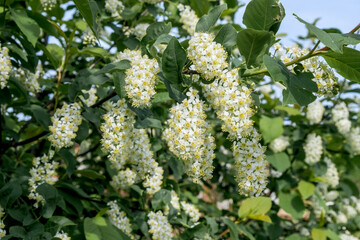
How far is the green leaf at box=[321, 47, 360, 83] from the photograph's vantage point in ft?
4.49

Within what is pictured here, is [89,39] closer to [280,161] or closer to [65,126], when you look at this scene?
[65,126]

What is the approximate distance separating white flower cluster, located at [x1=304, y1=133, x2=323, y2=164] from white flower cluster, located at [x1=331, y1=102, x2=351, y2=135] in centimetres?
39

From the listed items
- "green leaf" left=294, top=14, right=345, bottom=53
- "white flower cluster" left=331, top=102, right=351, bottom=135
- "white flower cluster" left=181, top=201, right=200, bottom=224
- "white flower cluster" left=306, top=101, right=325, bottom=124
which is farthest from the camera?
"white flower cluster" left=331, top=102, right=351, bottom=135

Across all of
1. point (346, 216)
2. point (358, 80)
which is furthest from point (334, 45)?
point (346, 216)

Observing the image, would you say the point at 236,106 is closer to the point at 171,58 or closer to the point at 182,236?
the point at 171,58

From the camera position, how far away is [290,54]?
5.09 ft

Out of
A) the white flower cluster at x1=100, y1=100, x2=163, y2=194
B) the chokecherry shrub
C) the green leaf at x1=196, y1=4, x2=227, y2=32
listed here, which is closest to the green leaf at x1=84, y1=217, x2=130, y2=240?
the chokecherry shrub

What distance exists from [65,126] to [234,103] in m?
0.83

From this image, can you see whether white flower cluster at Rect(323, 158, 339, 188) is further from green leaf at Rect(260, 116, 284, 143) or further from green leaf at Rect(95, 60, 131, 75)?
green leaf at Rect(95, 60, 131, 75)

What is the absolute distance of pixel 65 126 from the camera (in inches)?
71.1

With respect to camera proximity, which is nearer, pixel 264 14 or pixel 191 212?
pixel 264 14

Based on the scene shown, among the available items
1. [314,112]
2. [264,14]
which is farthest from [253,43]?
[314,112]

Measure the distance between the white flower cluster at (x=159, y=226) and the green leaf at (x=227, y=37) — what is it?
107 centimetres

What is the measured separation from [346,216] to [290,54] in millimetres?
3077
